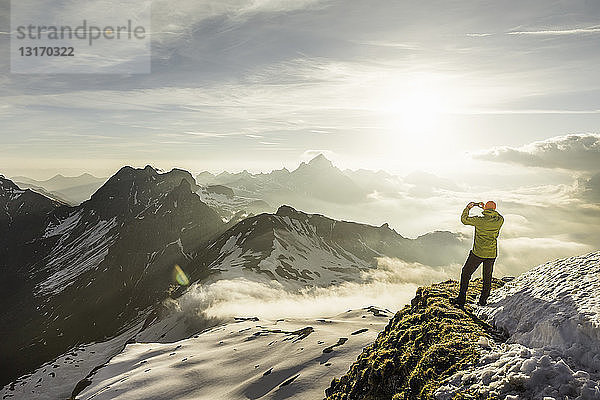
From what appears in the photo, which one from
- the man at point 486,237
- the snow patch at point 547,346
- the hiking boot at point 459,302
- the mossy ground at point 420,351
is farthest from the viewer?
the hiking boot at point 459,302

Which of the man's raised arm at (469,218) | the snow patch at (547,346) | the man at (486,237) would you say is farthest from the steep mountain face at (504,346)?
the man's raised arm at (469,218)

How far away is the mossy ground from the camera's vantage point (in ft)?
35.9

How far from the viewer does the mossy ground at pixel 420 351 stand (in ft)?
35.9

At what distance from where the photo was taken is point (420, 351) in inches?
497

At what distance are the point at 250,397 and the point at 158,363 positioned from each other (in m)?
34.0

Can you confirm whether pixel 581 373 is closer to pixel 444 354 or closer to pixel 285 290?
pixel 444 354

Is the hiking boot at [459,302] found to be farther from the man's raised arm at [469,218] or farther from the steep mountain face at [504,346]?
the man's raised arm at [469,218]

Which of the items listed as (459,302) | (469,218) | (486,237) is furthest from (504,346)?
(469,218)

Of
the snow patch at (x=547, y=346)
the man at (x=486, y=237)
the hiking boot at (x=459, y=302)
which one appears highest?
the man at (x=486, y=237)

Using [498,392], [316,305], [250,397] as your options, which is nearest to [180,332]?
[316,305]

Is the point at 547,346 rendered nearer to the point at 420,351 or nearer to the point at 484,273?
the point at 420,351

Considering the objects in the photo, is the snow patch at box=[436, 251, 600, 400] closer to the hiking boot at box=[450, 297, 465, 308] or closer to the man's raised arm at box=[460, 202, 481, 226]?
the hiking boot at box=[450, 297, 465, 308]

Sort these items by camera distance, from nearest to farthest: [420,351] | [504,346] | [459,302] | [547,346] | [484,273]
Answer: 1. [547,346]
2. [504,346]
3. [420,351]
4. [484,273]
5. [459,302]

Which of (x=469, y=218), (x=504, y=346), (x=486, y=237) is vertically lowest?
(x=504, y=346)
